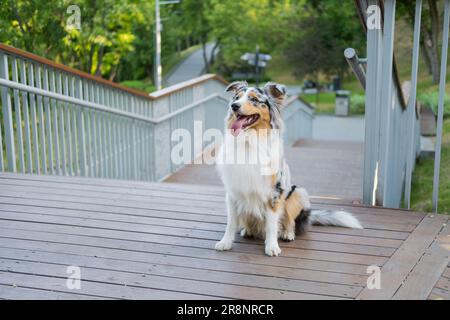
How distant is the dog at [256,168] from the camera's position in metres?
2.95

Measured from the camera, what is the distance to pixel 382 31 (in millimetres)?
3758

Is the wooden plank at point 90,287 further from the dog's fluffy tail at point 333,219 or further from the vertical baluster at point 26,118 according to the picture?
the vertical baluster at point 26,118

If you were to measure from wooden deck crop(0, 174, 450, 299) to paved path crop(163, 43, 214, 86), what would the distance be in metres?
26.1

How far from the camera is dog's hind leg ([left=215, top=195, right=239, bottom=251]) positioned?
3.06 m

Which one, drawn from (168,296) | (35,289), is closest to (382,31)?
(168,296)

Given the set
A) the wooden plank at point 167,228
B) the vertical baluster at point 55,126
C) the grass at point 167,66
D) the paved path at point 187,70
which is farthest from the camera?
the paved path at point 187,70

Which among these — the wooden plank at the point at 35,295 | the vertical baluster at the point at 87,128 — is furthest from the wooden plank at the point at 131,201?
the wooden plank at the point at 35,295

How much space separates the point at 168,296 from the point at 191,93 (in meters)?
5.68

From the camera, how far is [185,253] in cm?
299

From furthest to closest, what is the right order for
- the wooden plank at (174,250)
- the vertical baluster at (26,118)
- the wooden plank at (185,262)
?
1. the vertical baluster at (26,118)
2. the wooden plank at (174,250)
3. the wooden plank at (185,262)

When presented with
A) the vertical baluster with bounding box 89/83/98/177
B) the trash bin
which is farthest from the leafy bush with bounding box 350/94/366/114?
the vertical baluster with bounding box 89/83/98/177

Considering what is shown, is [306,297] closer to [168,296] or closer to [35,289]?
[168,296]

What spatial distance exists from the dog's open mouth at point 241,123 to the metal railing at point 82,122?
2431mm

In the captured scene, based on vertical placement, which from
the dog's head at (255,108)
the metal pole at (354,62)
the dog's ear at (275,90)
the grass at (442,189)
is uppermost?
the metal pole at (354,62)
